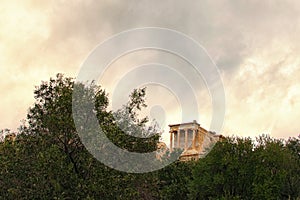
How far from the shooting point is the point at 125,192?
33844 mm

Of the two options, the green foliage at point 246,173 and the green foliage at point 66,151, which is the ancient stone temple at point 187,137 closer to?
the green foliage at point 246,173

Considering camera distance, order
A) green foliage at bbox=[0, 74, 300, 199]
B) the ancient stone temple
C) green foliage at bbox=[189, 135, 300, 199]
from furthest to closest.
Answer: the ancient stone temple → green foliage at bbox=[189, 135, 300, 199] → green foliage at bbox=[0, 74, 300, 199]

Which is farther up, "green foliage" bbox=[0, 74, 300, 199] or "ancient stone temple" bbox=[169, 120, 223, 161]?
"ancient stone temple" bbox=[169, 120, 223, 161]

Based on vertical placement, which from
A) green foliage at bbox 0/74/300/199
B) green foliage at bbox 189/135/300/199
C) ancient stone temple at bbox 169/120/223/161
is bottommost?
green foliage at bbox 0/74/300/199

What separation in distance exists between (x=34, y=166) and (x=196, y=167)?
34393mm

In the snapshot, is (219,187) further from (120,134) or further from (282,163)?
(120,134)

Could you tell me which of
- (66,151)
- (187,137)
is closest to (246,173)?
(66,151)

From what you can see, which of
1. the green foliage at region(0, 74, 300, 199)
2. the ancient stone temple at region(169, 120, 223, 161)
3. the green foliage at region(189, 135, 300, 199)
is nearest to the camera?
the green foliage at region(0, 74, 300, 199)

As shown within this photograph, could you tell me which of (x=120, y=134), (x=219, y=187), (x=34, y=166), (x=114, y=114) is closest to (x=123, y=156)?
(x=120, y=134)

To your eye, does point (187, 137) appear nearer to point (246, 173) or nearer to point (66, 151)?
point (246, 173)

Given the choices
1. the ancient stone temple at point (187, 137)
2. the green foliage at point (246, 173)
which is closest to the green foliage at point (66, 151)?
the green foliage at point (246, 173)

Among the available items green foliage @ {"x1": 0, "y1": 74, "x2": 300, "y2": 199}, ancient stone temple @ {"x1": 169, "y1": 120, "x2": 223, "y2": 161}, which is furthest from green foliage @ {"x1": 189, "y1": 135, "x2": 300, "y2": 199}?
ancient stone temple @ {"x1": 169, "y1": 120, "x2": 223, "y2": 161}

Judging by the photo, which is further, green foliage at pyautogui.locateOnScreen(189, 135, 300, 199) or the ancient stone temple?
the ancient stone temple

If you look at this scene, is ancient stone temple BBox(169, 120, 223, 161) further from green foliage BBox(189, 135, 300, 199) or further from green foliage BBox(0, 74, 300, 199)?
green foliage BBox(0, 74, 300, 199)
